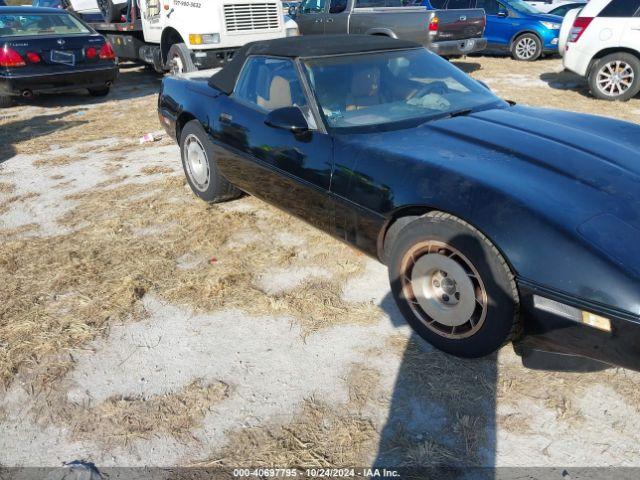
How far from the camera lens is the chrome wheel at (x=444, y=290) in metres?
2.28

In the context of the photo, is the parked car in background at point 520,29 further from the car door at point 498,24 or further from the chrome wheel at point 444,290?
the chrome wheel at point 444,290

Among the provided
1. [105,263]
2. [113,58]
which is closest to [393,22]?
[113,58]

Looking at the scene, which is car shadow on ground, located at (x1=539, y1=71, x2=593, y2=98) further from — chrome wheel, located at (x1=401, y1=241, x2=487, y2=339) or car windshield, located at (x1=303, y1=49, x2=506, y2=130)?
chrome wheel, located at (x1=401, y1=241, x2=487, y2=339)

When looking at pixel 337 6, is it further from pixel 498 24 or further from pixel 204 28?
pixel 498 24

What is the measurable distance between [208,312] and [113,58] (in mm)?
7728

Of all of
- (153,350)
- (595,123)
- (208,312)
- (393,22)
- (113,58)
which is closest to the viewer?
(153,350)

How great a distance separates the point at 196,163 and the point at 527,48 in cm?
1104

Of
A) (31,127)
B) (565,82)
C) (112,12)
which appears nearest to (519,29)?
(565,82)

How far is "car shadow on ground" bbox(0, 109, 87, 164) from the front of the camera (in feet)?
22.1

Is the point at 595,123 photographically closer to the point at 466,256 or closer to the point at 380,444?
the point at 466,256

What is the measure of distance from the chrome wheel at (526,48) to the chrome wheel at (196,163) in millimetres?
10979

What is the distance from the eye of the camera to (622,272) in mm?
1874

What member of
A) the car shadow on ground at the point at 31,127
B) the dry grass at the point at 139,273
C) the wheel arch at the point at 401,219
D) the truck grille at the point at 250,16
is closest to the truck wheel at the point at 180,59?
the truck grille at the point at 250,16

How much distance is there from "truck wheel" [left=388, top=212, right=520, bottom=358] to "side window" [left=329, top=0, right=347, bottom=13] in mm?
8995
